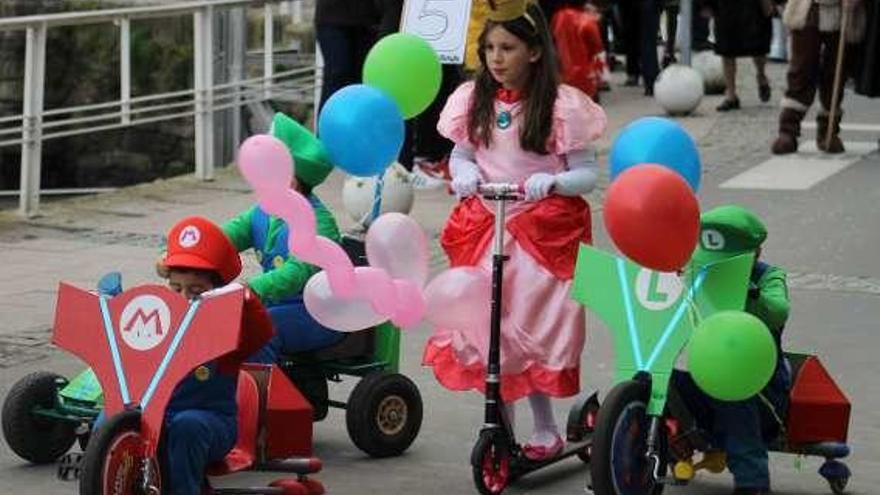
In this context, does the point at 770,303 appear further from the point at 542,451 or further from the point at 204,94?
the point at 204,94

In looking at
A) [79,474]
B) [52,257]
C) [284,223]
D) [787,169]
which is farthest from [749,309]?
[787,169]

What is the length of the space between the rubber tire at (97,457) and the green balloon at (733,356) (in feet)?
5.40

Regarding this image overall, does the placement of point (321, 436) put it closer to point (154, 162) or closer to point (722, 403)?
point (722, 403)

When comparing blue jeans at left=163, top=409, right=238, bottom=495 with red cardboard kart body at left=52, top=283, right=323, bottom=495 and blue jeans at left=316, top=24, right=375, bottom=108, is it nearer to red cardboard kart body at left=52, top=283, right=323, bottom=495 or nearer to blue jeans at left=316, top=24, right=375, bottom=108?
red cardboard kart body at left=52, top=283, right=323, bottom=495

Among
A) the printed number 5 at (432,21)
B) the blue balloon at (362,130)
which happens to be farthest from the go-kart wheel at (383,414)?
the printed number 5 at (432,21)

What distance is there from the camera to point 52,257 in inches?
441

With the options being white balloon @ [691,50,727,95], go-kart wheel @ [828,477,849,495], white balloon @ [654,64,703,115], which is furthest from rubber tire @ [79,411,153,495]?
white balloon @ [691,50,727,95]

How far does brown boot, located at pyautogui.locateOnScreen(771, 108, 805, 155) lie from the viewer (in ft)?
49.4

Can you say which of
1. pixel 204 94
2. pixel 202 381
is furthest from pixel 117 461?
pixel 204 94

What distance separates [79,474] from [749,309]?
6.81 feet

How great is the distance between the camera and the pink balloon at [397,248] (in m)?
6.64

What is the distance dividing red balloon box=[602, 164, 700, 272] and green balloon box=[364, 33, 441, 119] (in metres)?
1.17

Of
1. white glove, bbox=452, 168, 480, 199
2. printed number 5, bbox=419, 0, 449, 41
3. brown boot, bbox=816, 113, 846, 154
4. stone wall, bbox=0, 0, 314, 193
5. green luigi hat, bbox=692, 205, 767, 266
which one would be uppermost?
printed number 5, bbox=419, 0, 449, 41

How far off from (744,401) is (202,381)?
163 centimetres
